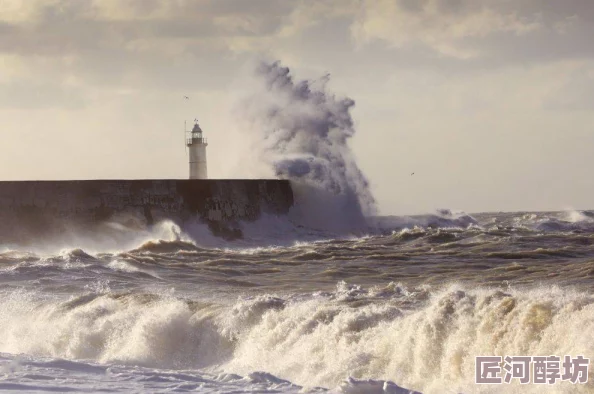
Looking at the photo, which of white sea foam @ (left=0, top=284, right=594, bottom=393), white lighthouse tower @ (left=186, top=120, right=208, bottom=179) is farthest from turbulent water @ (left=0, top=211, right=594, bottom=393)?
white lighthouse tower @ (left=186, top=120, right=208, bottom=179)

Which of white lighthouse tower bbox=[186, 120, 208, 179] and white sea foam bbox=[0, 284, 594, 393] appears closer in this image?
white sea foam bbox=[0, 284, 594, 393]

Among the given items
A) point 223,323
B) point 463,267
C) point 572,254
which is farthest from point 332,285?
point 572,254

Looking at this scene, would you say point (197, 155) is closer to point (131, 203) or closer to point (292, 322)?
point (131, 203)

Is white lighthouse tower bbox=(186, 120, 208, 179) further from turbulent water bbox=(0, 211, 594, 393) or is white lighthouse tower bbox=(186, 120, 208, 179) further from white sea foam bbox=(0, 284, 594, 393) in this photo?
white sea foam bbox=(0, 284, 594, 393)

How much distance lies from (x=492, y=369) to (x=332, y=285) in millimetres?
5154

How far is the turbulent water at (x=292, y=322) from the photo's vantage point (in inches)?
242

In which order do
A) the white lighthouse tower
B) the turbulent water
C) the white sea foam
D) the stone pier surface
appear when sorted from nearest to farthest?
the turbulent water → the white sea foam → the stone pier surface → the white lighthouse tower

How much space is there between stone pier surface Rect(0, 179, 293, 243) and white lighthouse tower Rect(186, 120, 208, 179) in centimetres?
331

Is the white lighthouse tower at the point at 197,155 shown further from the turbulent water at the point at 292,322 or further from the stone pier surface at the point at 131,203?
the turbulent water at the point at 292,322

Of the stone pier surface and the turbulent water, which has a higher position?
the stone pier surface

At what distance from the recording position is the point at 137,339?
26.0 feet

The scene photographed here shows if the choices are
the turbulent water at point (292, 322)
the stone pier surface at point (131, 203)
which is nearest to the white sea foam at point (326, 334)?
the turbulent water at point (292, 322)

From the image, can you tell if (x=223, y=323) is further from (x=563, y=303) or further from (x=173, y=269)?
(x=173, y=269)

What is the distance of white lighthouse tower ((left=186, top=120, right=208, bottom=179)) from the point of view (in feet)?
87.8
